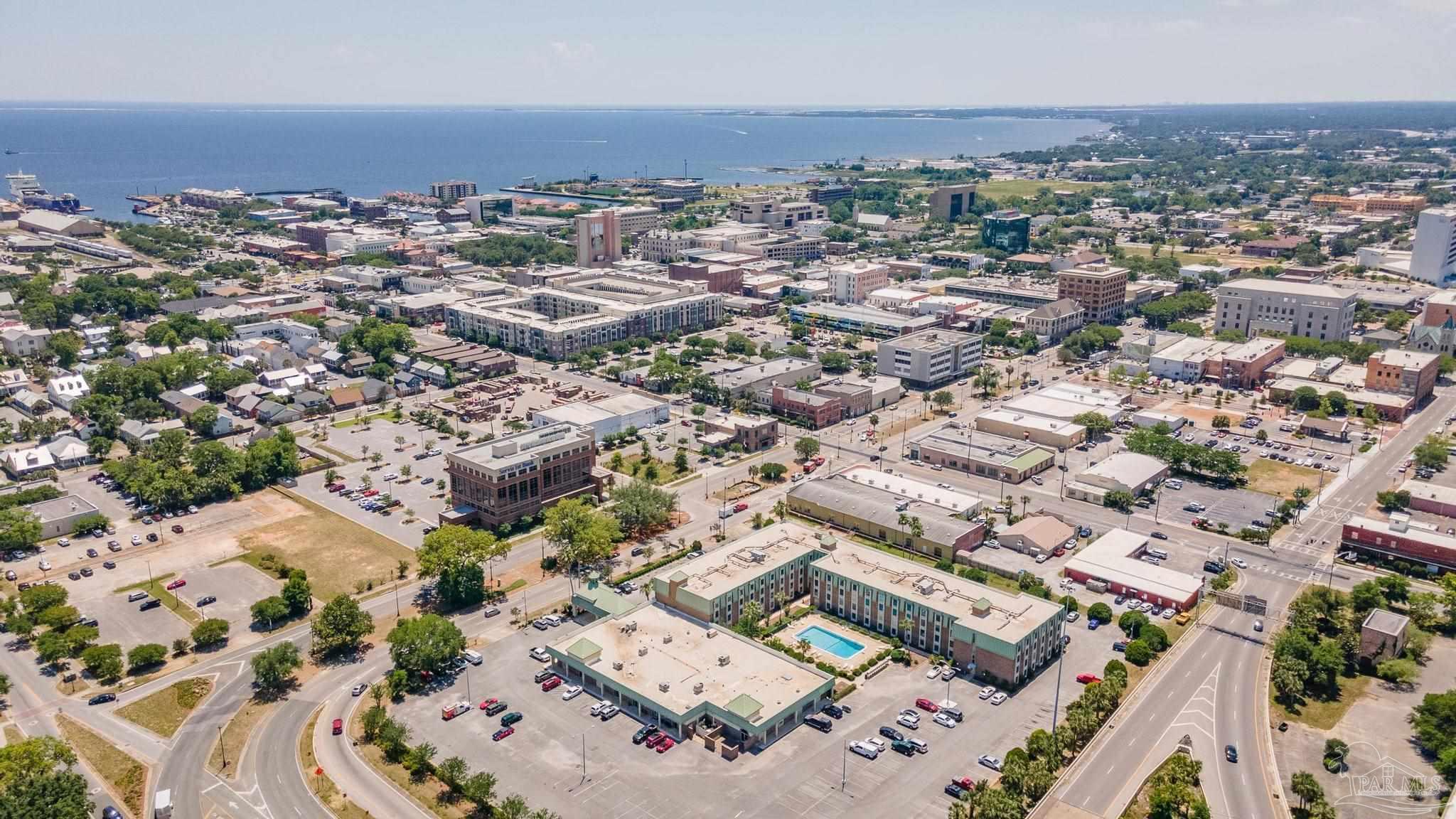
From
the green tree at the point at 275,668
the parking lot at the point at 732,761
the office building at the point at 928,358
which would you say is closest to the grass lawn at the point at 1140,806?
the parking lot at the point at 732,761

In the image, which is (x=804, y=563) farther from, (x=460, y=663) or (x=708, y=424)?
(x=708, y=424)

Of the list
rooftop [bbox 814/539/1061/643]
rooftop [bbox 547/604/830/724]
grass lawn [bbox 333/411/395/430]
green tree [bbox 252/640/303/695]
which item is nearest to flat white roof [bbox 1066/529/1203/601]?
rooftop [bbox 814/539/1061/643]

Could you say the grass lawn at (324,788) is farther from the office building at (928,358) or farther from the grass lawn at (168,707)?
the office building at (928,358)

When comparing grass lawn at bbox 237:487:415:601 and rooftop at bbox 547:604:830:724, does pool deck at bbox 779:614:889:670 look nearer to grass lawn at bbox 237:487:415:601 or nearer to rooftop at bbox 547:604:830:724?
rooftop at bbox 547:604:830:724

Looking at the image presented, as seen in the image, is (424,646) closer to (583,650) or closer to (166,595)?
(583,650)

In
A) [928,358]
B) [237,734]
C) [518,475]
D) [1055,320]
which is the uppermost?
[1055,320]

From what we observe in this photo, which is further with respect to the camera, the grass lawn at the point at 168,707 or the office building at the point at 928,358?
the office building at the point at 928,358

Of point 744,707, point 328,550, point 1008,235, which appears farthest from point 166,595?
point 1008,235

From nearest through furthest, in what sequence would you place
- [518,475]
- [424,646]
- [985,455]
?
1. [424,646]
2. [518,475]
3. [985,455]
